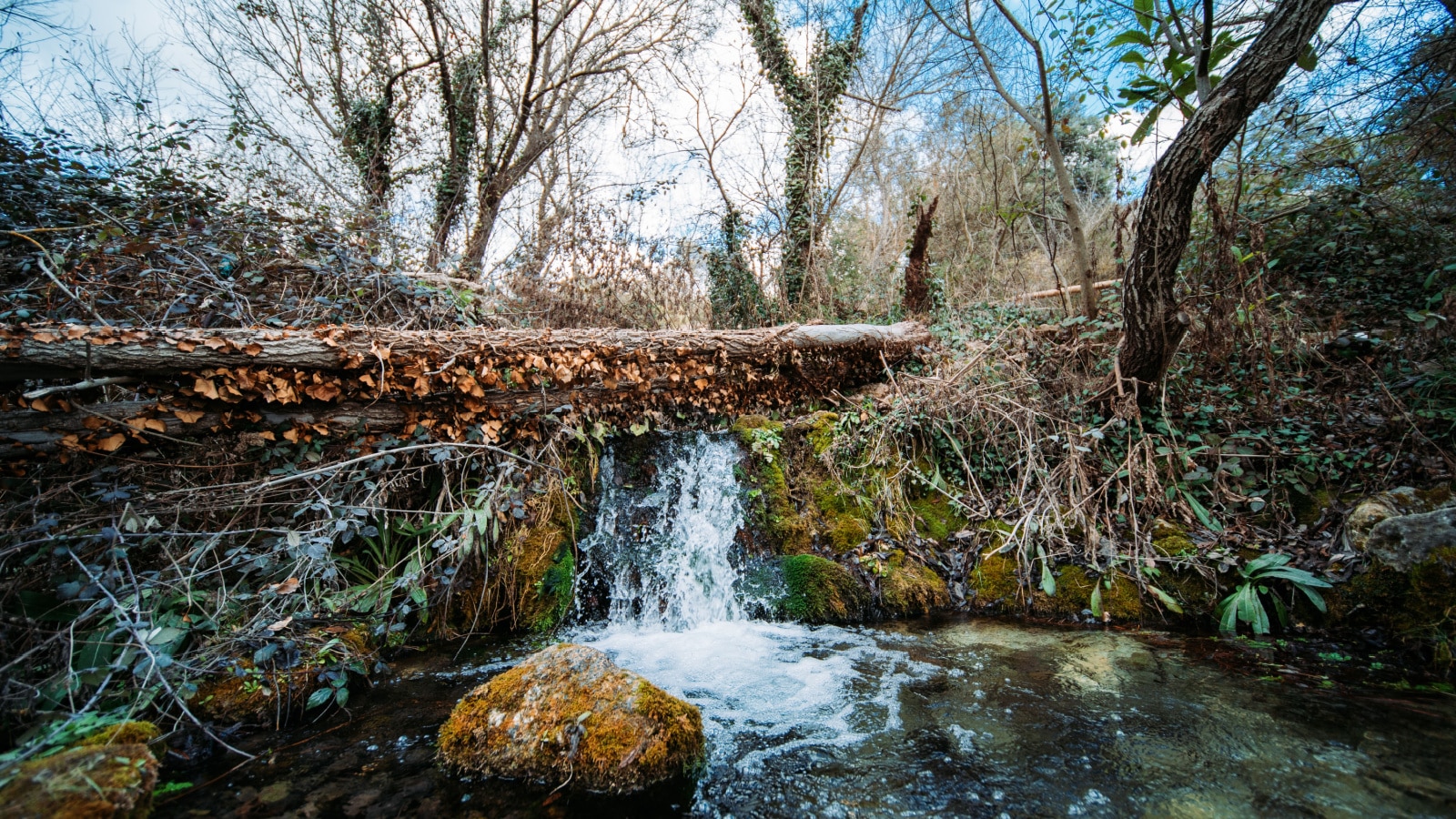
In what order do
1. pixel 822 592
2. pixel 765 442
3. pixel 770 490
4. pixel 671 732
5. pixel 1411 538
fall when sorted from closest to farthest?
pixel 671 732 < pixel 1411 538 < pixel 822 592 < pixel 770 490 < pixel 765 442

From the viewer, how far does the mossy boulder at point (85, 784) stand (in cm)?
148

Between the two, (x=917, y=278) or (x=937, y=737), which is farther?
(x=917, y=278)

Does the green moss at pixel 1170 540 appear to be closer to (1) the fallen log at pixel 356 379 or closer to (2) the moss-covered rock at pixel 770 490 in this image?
(2) the moss-covered rock at pixel 770 490

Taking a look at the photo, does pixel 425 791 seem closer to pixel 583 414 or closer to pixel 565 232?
pixel 583 414

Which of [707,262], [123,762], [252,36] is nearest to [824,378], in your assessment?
[707,262]

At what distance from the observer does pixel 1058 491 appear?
4.23 metres

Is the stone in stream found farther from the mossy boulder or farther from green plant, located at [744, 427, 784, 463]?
green plant, located at [744, 427, 784, 463]

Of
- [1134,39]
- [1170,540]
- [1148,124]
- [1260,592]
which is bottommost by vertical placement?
[1260,592]

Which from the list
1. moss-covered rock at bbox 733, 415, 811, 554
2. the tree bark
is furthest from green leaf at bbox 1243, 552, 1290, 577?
the tree bark

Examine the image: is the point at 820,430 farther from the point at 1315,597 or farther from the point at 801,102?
the point at 801,102

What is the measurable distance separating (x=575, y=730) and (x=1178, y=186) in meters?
5.25

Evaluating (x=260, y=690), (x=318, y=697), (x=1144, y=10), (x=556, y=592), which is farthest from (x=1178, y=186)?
(x=260, y=690)

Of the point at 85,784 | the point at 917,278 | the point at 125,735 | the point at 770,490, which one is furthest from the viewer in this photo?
the point at 917,278

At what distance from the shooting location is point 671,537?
4.41 m
